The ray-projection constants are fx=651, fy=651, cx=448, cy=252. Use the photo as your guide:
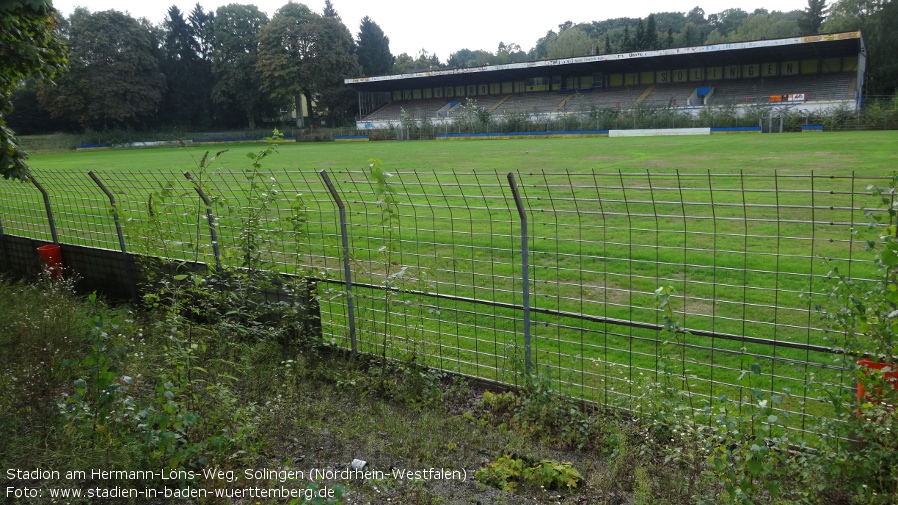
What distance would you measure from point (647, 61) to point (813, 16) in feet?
84.8

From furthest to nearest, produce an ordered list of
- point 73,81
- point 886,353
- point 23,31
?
1. point 73,81
2. point 23,31
3. point 886,353

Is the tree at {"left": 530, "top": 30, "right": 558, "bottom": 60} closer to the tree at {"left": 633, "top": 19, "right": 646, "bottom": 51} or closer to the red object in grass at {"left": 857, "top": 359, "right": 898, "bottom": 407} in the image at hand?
the tree at {"left": 633, "top": 19, "right": 646, "bottom": 51}

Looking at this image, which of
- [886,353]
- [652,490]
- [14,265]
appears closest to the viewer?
[886,353]

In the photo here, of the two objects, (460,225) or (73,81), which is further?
(73,81)

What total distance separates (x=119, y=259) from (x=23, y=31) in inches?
114

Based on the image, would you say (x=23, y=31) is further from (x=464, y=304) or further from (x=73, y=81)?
(x=73, y=81)

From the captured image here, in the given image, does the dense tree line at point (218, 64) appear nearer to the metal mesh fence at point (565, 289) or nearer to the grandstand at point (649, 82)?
the grandstand at point (649, 82)

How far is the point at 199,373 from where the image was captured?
542 cm

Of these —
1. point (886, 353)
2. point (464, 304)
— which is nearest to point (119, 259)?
point (464, 304)

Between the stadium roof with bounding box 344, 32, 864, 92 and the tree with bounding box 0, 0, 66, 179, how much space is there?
1772 inches

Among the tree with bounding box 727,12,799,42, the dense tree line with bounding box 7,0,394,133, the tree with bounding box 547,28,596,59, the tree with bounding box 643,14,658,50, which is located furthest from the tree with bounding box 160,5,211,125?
the tree with bounding box 727,12,799,42

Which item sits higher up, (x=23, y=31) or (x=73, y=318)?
(x=23, y=31)

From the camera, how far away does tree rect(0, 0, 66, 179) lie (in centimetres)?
635

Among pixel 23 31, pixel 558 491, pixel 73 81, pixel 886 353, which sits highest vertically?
pixel 73 81
